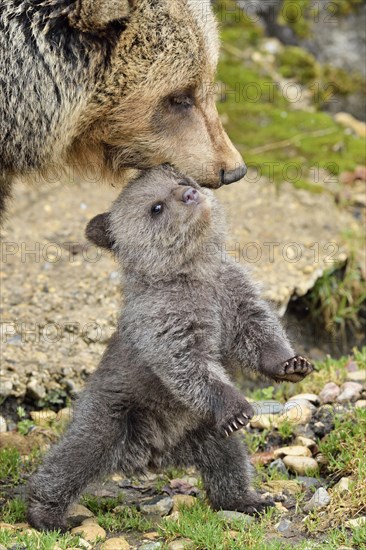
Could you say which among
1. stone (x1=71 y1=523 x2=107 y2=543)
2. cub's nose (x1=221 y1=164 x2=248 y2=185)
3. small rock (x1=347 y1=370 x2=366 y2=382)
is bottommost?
small rock (x1=347 y1=370 x2=366 y2=382)

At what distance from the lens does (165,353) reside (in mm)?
5309

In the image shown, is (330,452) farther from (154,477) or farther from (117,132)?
(117,132)

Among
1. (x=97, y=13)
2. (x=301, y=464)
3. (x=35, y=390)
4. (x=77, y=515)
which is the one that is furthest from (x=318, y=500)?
(x=97, y=13)

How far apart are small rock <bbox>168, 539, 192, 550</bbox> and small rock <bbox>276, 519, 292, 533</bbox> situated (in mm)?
537

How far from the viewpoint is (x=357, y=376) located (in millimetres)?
7352

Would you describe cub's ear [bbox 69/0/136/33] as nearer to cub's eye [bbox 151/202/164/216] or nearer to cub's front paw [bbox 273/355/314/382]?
cub's eye [bbox 151/202/164/216]

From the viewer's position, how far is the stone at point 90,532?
5.45 meters

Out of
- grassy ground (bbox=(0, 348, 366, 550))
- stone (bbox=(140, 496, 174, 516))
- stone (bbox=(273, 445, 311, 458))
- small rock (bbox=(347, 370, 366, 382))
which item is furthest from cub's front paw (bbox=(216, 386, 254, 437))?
small rock (bbox=(347, 370, 366, 382))

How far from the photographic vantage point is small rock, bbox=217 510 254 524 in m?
5.49

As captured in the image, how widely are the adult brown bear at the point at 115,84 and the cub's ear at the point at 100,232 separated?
453 millimetres

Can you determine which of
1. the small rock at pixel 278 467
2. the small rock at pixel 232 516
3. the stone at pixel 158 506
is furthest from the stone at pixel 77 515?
the small rock at pixel 278 467

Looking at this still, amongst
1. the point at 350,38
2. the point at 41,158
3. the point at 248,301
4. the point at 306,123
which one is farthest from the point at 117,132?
the point at 350,38

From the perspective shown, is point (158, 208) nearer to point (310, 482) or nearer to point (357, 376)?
point (310, 482)

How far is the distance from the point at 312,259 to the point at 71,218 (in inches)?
91.4
